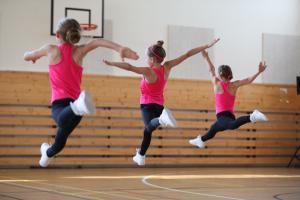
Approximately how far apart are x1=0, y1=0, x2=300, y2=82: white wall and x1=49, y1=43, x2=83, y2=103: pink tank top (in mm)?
8247

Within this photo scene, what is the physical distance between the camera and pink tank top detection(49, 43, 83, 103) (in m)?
6.42

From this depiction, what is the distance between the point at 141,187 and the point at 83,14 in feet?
19.8

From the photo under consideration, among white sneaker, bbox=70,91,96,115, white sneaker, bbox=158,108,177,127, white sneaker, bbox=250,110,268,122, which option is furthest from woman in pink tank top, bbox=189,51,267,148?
white sneaker, bbox=70,91,96,115

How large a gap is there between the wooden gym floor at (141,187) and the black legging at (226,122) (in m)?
0.95

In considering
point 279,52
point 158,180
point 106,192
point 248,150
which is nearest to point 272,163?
point 248,150

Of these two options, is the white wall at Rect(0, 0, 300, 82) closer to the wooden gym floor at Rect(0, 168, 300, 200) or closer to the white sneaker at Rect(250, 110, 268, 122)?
the wooden gym floor at Rect(0, 168, 300, 200)

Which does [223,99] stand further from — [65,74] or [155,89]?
[65,74]

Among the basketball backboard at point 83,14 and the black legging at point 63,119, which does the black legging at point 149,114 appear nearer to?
the black legging at point 63,119

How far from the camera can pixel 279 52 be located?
17016 millimetres

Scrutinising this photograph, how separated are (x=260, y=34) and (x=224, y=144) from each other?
332 centimetres

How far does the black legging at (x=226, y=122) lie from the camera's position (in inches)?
373

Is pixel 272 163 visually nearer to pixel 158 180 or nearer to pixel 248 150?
pixel 248 150

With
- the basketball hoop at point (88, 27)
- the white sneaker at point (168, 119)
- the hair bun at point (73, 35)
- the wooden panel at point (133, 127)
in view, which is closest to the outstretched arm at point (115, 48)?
the hair bun at point (73, 35)

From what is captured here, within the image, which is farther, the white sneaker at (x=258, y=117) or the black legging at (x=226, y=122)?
the black legging at (x=226, y=122)
